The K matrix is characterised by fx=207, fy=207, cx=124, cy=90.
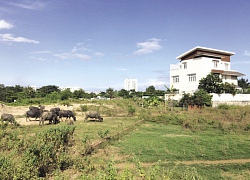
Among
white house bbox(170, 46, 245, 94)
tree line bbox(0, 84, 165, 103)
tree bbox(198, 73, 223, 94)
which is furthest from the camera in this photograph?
tree line bbox(0, 84, 165, 103)

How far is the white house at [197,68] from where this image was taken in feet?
103

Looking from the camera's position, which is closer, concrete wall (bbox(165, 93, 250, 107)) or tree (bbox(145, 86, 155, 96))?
concrete wall (bbox(165, 93, 250, 107))

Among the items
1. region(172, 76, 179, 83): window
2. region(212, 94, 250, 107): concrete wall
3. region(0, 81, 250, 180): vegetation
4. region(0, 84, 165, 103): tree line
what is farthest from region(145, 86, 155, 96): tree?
region(0, 81, 250, 180): vegetation

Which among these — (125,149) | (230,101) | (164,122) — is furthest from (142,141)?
(230,101)

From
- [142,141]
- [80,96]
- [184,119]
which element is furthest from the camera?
[80,96]

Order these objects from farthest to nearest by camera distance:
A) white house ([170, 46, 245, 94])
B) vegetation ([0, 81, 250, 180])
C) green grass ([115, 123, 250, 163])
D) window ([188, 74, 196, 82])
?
window ([188, 74, 196, 82])
white house ([170, 46, 245, 94])
green grass ([115, 123, 250, 163])
vegetation ([0, 81, 250, 180])

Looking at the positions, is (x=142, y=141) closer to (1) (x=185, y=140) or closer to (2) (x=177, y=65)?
(1) (x=185, y=140)

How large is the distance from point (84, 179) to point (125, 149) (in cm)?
459

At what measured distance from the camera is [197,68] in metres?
31.7

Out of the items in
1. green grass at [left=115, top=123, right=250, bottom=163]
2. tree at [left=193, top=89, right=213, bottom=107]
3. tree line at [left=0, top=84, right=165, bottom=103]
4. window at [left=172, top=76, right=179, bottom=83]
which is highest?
window at [left=172, top=76, right=179, bottom=83]

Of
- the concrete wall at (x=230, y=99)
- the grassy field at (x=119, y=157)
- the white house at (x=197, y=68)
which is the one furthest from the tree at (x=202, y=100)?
the grassy field at (x=119, y=157)

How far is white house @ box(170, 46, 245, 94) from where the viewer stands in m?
31.5

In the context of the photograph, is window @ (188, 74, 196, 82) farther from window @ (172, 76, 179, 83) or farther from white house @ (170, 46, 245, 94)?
window @ (172, 76, 179, 83)

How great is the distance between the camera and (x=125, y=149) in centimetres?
815
